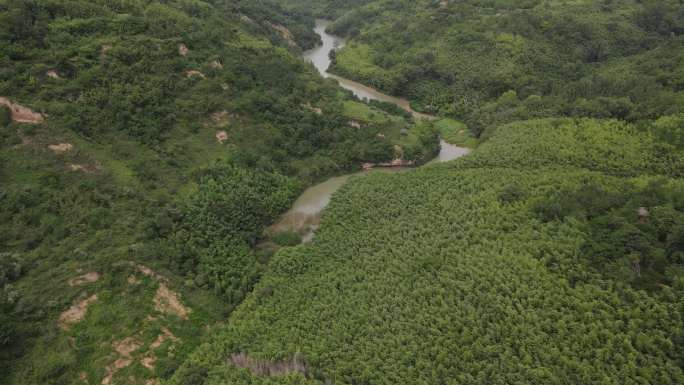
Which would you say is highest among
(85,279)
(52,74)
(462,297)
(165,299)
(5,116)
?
(52,74)

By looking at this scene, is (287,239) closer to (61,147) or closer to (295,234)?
(295,234)

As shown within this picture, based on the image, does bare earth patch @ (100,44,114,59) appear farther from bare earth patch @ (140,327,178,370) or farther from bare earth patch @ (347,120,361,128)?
bare earth patch @ (140,327,178,370)

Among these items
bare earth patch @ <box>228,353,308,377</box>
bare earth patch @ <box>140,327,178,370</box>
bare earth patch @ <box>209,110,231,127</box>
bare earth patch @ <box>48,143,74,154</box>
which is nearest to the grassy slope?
bare earth patch @ <box>228,353,308,377</box>

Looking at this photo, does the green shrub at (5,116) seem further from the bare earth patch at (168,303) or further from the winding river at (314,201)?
the winding river at (314,201)

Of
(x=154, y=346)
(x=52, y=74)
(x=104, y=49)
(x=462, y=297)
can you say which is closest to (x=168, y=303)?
(x=154, y=346)

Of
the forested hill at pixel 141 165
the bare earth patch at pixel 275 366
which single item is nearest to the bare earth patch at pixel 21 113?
the forested hill at pixel 141 165

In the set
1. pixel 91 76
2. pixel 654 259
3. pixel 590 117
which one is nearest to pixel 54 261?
pixel 91 76

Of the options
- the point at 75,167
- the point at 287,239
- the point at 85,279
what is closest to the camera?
the point at 85,279

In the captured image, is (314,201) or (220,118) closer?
(314,201)
